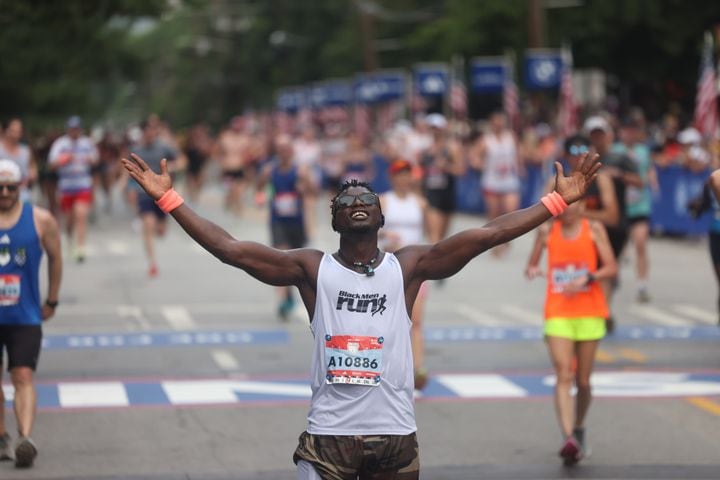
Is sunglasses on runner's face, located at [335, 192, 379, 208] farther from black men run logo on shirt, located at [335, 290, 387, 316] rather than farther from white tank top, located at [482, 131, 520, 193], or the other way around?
white tank top, located at [482, 131, 520, 193]

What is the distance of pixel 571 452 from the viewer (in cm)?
955

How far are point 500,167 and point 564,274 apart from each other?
15.3m

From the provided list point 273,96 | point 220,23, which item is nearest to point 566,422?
point 273,96

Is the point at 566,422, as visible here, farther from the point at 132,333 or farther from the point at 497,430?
the point at 132,333

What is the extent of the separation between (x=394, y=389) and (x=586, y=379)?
A: 367 centimetres

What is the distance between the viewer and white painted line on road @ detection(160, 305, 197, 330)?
54.7ft

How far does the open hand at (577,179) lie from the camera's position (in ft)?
22.4

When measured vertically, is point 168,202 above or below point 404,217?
above

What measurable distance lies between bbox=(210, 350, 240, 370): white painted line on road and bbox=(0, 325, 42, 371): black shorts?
4139 millimetres

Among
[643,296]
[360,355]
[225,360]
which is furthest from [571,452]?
[643,296]

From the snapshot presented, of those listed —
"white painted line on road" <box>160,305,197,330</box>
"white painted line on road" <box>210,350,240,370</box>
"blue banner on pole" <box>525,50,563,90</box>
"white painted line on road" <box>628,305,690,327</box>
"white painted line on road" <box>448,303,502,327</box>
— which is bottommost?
"white painted line on road" <box>628,305,690,327</box>

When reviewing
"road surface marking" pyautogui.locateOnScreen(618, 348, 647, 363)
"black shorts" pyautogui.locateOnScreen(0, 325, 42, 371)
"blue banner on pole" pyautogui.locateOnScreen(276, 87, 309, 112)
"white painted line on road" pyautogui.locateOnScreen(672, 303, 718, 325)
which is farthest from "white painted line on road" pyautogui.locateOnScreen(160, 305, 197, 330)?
"blue banner on pole" pyautogui.locateOnScreen(276, 87, 309, 112)

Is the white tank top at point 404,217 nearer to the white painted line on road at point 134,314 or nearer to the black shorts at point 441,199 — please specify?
the white painted line on road at point 134,314

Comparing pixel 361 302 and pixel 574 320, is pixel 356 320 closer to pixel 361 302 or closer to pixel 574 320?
pixel 361 302
